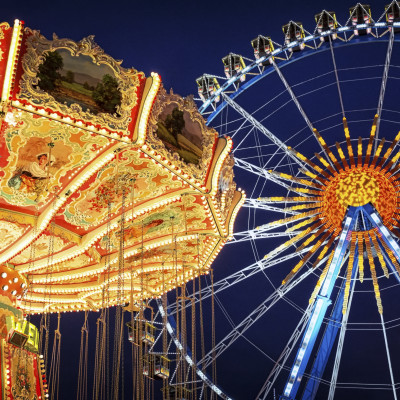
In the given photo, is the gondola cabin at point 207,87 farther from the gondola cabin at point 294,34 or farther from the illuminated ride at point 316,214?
the gondola cabin at point 294,34

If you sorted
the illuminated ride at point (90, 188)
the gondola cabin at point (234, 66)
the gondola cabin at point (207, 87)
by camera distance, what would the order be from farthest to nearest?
the gondola cabin at point (207, 87)
the gondola cabin at point (234, 66)
the illuminated ride at point (90, 188)

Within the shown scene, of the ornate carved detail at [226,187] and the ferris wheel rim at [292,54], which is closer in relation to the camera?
the ornate carved detail at [226,187]

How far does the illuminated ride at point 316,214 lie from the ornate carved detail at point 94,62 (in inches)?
258

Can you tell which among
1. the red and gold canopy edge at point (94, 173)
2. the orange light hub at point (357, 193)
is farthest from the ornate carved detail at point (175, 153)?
the orange light hub at point (357, 193)

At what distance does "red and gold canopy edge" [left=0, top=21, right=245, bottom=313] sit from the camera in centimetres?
883

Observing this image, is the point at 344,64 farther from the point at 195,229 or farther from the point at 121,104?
the point at 121,104

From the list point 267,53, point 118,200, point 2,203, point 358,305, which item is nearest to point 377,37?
point 267,53

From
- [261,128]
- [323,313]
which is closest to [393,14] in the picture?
[261,128]

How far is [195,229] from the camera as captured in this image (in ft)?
43.4

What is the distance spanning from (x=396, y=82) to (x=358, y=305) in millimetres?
9999

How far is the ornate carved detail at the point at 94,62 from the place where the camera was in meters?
8.57

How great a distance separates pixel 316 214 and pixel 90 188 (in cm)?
716

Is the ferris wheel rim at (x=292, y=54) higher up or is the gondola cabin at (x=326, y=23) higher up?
the gondola cabin at (x=326, y=23)

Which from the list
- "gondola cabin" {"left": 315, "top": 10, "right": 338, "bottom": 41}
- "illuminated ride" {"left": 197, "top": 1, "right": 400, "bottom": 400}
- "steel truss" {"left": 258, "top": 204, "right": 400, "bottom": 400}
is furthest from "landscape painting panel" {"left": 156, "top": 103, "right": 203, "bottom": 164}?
"gondola cabin" {"left": 315, "top": 10, "right": 338, "bottom": 41}
